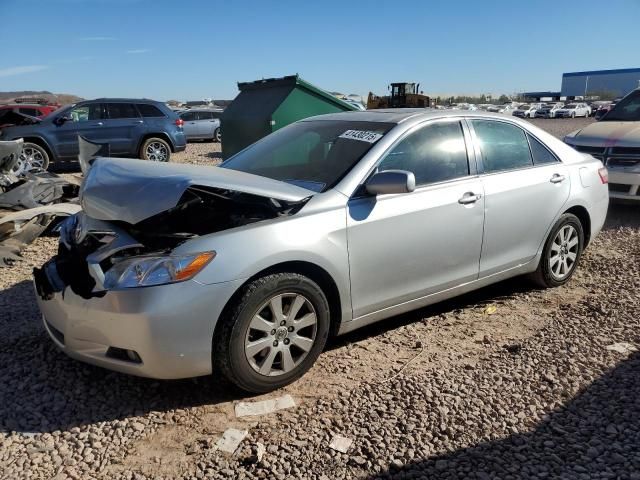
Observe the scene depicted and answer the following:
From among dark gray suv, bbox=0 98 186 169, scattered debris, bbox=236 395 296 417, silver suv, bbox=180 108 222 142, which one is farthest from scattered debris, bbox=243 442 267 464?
silver suv, bbox=180 108 222 142

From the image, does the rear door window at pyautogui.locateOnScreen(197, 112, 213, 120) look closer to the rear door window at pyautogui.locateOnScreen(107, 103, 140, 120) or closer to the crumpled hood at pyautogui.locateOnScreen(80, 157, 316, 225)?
the rear door window at pyautogui.locateOnScreen(107, 103, 140, 120)

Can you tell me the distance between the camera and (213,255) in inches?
110

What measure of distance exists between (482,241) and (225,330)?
2.08m

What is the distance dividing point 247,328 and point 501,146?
102 inches

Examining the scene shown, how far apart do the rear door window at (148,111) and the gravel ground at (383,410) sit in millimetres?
9805

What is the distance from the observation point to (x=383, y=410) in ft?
9.63

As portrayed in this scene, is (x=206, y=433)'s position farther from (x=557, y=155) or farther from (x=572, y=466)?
(x=557, y=155)

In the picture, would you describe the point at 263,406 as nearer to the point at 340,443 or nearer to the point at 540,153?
the point at 340,443

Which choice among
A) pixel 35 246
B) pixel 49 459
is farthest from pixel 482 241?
pixel 35 246

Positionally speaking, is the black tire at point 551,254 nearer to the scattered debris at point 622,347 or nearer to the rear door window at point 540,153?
the rear door window at point 540,153

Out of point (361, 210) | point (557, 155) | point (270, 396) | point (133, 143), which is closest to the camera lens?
point (270, 396)

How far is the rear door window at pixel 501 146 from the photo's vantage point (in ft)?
13.4

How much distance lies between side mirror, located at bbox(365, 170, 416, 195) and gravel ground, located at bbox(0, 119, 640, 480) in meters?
1.13

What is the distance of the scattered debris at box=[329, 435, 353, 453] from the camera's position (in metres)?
2.61
